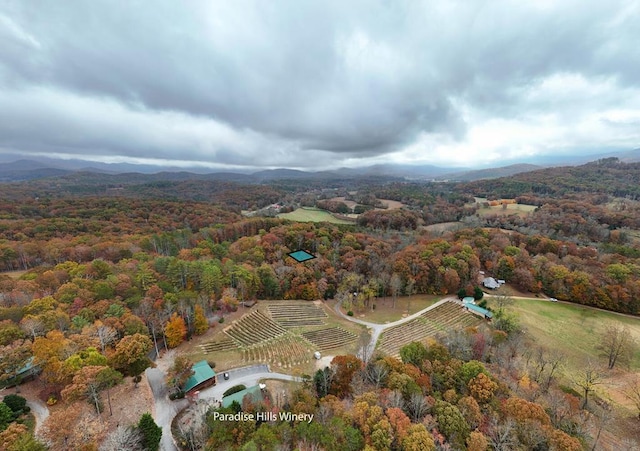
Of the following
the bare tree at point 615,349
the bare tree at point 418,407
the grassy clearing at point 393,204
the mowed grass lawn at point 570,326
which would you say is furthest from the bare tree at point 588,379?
the grassy clearing at point 393,204

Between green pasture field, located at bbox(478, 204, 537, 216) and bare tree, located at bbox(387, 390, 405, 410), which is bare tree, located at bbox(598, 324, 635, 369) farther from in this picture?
green pasture field, located at bbox(478, 204, 537, 216)

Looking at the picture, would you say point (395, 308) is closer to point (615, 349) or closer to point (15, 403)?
point (615, 349)

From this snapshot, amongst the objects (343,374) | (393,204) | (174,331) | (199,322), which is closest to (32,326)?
(174,331)

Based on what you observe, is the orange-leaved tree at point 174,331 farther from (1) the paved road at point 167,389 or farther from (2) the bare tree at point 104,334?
(2) the bare tree at point 104,334

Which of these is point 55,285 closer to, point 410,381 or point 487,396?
point 410,381

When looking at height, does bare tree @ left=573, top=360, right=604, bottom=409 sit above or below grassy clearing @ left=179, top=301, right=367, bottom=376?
above

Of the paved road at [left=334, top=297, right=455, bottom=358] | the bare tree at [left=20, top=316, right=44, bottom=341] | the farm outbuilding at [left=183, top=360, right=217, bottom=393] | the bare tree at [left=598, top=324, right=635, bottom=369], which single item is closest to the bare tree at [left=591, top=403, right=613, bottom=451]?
the bare tree at [left=598, top=324, right=635, bottom=369]
